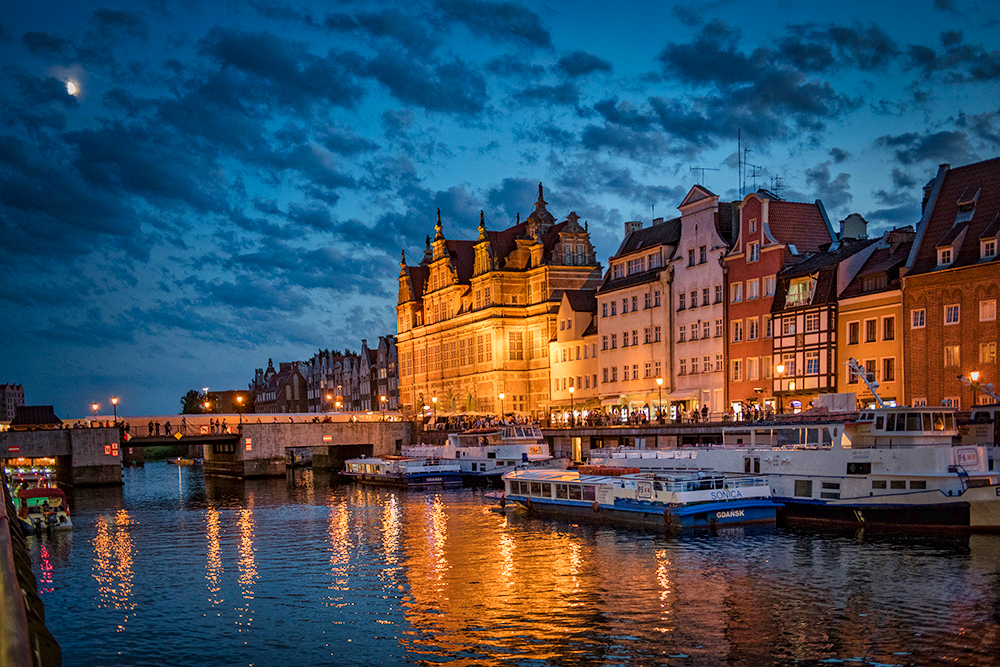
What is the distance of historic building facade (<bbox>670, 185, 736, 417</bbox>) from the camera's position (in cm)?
8350

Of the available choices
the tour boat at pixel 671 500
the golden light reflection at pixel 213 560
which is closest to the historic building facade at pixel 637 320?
the tour boat at pixel 671 500

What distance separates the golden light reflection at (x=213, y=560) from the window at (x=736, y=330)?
42021 mm

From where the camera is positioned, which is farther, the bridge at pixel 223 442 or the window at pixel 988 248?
the bridge at pixel 223 442

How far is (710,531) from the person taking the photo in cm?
4953

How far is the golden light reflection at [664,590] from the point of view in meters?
30.3

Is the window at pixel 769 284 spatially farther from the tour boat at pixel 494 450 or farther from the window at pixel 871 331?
the tour boat at pixel 494 450

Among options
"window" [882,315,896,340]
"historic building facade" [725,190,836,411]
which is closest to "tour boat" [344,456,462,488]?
"historic building facade" [725,190,836,411]

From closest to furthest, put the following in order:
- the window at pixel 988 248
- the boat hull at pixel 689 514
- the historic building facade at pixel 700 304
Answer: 1. the boat hull at pixel 689 514
2. the window at pixel 988 248
3. the historic building facade at pixel 700 304

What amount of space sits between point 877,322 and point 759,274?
12162 mm

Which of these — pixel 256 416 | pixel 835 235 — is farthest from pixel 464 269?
pixel 835 235

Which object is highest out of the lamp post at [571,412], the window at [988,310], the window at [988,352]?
the window at [988,310]

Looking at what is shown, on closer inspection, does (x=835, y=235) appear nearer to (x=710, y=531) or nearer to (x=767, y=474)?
(x=767, y=474)

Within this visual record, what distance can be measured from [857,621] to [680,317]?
195ft

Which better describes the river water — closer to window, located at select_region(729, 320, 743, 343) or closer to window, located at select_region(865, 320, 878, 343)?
window, located at select_region(865, 320, 878, 343)
